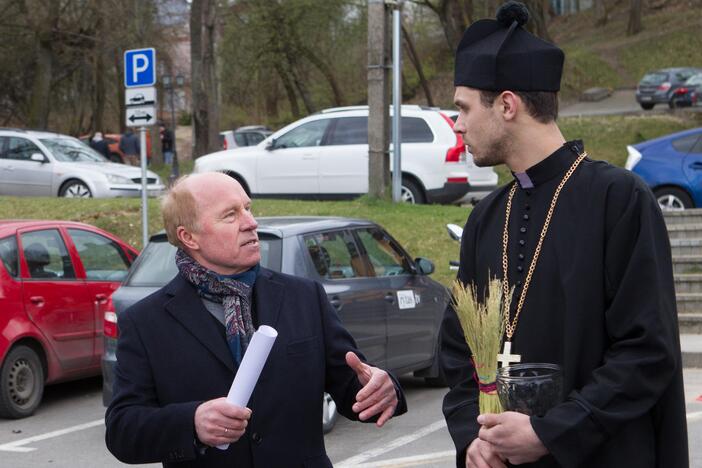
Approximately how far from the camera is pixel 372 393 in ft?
11.1

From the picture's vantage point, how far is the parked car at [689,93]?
38281mm

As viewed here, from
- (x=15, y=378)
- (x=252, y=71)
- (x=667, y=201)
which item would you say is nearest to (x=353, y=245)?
(x=15, y=378)

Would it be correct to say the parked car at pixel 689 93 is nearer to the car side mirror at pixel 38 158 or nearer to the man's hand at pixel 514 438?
the car side mirror at pixel 38 158

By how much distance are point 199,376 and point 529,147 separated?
114 centimetres

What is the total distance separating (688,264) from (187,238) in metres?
12.2

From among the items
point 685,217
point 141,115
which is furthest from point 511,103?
point 685,217

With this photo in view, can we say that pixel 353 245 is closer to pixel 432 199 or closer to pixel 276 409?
pixel 276 409

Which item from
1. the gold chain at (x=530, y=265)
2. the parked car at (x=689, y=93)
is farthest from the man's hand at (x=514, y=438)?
the parked car at (x=689, y=93)

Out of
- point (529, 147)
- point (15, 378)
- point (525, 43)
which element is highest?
point (525, 43)

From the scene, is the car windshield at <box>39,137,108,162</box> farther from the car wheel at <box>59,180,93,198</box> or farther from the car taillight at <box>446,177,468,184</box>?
the car taillight at <box>446,177,468,184</box>

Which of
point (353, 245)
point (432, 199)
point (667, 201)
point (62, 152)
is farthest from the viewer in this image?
point (62, 152)

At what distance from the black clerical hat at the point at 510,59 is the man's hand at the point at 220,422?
1139 millimetres

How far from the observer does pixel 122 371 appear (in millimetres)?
3359

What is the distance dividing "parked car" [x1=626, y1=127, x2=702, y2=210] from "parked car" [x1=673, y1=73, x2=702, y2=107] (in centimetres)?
2125
